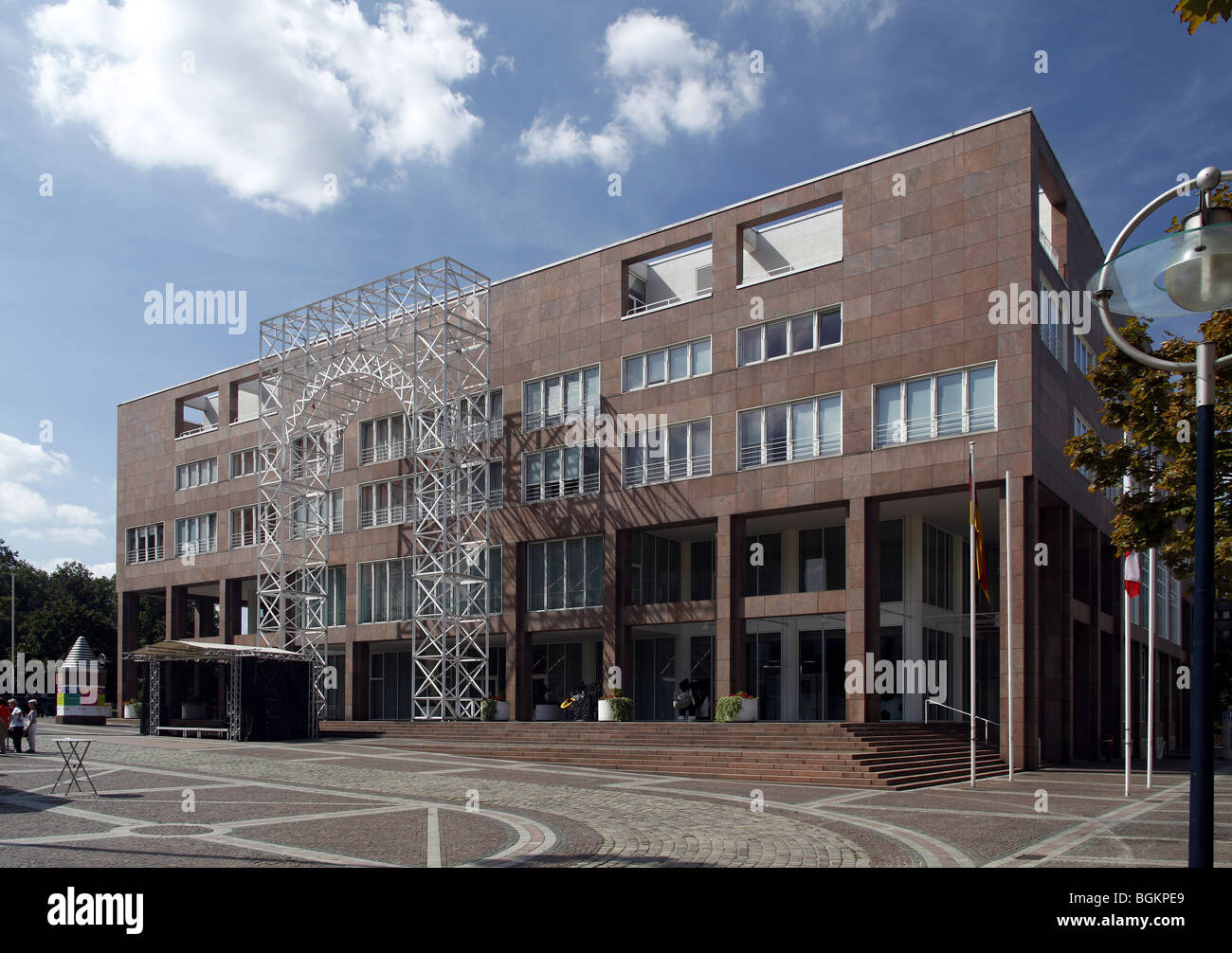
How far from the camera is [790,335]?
38562mm

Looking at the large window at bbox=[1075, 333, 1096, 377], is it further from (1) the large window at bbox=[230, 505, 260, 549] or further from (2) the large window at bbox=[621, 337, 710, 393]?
(1) the large window at bbox=[230, 505, 260, 549]

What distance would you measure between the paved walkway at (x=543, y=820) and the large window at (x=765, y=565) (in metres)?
16.6

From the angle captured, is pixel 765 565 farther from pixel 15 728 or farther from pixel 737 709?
pixel 15 728

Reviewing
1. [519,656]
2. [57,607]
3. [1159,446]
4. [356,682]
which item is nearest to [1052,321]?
[1159,446]

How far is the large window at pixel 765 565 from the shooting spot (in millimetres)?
42875

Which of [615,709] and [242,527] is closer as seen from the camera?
[615,709]

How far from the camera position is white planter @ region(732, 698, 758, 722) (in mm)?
36156

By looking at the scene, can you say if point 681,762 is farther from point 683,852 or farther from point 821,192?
point 821,192

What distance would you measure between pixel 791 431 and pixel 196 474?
38913 millimetres

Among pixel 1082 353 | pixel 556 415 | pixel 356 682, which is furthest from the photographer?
pixel 356 682

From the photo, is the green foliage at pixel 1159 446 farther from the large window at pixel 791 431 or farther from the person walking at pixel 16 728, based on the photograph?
the person walking at pixel 16 728

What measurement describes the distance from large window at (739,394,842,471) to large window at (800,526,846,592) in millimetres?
4813


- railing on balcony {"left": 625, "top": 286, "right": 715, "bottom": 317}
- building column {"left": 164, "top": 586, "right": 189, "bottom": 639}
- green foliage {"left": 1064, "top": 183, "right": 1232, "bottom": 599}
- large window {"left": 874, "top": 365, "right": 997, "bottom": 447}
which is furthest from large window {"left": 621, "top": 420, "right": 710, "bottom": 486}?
building column {"left": 164, "top": 586, "right": 189, "bottom": 639}
